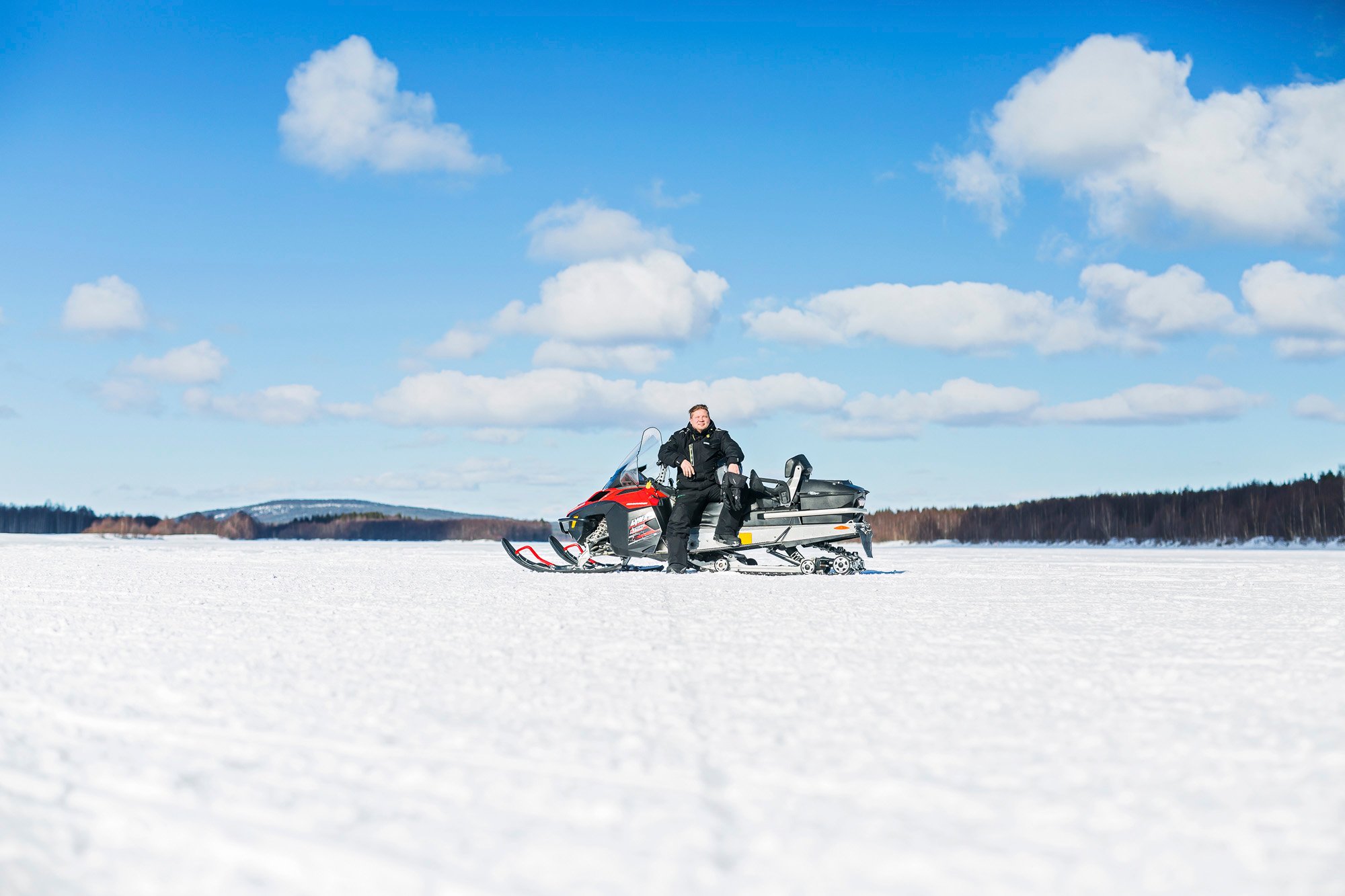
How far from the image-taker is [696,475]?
33.0ft

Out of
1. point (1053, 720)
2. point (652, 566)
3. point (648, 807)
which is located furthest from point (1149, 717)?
point (652, 566)

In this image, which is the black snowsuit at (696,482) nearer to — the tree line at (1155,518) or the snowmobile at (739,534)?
the snowmobile at (739,534)

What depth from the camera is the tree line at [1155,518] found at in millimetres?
29672

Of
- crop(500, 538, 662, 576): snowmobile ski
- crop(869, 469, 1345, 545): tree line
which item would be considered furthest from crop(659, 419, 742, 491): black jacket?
crop(869, 469, 1345, 545): tree line

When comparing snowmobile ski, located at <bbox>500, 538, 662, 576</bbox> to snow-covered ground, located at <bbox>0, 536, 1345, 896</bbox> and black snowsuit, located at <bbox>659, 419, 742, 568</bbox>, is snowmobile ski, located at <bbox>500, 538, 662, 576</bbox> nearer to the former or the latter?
black snowsuit, located at <bbox>659, 419, 742, 568</bbox>

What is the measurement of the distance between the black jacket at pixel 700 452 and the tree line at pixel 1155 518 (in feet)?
82.9

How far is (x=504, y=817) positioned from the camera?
2072 mm

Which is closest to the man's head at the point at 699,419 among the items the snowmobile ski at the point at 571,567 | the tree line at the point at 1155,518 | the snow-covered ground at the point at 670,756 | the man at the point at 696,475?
the man at the point at 696,475

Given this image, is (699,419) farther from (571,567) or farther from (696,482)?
(571,567)

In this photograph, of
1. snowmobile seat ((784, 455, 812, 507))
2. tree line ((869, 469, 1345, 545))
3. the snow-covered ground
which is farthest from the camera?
tree line ((869, 469, 1345, 545))

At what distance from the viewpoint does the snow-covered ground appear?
1.84 m

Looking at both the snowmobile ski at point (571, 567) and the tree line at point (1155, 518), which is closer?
the snowmobile ski at point (571, 567)

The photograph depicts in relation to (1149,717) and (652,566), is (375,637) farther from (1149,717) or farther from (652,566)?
(652,566)

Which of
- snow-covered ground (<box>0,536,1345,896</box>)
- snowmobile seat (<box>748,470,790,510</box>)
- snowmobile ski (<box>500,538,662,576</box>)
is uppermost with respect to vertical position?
snowmobile seat (<box>748,470,790,510</box>)
